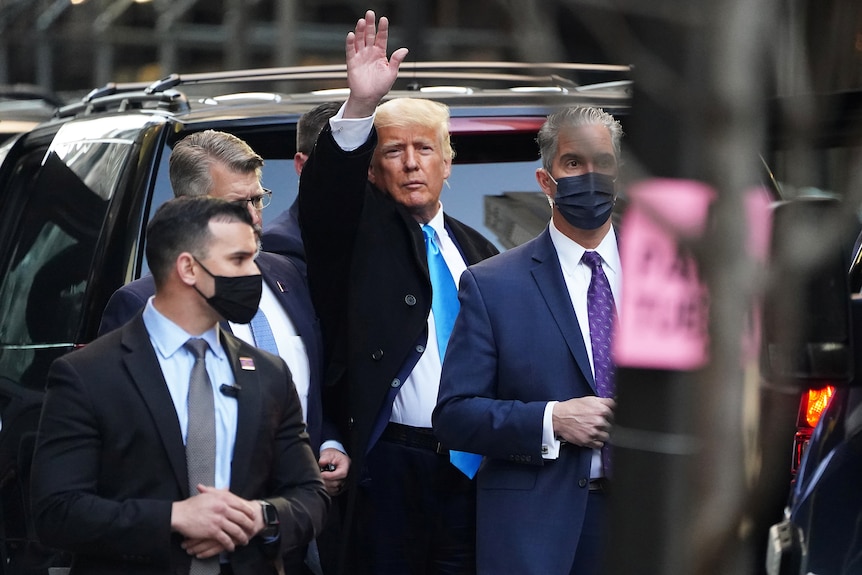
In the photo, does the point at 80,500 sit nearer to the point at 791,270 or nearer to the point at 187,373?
the point at 187,373

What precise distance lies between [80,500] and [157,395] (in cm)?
30

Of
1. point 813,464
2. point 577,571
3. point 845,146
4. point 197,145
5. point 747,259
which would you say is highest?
point 197,145

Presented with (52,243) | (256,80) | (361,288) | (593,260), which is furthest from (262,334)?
(256,80)

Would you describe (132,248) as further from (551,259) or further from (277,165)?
(551,259)

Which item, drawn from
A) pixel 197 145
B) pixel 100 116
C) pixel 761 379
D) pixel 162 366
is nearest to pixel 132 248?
pixel 197 145

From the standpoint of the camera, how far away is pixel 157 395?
362 cm

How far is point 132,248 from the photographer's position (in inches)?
194

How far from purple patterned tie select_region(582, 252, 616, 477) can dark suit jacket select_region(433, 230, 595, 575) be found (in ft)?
0.16

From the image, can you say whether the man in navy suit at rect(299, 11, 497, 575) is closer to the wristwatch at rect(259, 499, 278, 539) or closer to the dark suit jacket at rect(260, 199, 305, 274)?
the dark suit jacket at rect(260, 199, 305, 274)

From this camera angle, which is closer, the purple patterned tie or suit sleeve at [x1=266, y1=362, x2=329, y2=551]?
suit sleeve at [x1=266, y1=362, x2=329, y2=551]

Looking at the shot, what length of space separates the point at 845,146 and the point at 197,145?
3.24 m

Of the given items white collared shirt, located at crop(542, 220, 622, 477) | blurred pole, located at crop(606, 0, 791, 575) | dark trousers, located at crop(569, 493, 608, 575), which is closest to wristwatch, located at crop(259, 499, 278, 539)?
dark trousers, located at crop(569, 493, 608, 575)

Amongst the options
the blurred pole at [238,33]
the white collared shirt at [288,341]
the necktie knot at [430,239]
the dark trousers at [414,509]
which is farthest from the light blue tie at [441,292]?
the blurred pole at [238,33]

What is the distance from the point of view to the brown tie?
3.61 metres
